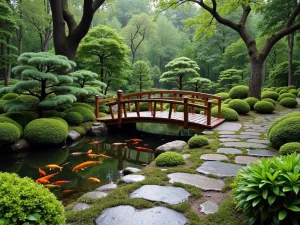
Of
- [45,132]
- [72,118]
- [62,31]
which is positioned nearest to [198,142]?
[45,132]

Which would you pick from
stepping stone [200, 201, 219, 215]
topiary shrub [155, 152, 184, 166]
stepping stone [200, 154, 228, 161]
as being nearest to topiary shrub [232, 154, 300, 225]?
stepping stone [200, 201, 219, 215]

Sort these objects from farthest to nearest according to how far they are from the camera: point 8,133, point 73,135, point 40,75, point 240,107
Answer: point 240,107 → point 73,135 → point 40,75 → point 8,133

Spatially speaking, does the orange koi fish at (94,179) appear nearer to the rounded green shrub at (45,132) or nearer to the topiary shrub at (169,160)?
the topiary shrub at (169,160)

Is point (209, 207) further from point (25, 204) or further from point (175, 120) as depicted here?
point (175, 120)

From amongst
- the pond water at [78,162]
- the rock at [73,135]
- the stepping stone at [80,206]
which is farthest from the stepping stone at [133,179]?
the rock at [73,135]

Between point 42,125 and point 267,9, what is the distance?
1410cm

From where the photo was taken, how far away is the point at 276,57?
2334 centimetres

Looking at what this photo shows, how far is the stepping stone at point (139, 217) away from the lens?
2.23m

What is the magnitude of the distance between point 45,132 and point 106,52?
21.7ft

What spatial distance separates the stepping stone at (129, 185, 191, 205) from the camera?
8.72 ft

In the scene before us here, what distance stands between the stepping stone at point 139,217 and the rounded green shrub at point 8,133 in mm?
5161

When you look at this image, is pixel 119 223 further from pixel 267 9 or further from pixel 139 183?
pixel 267 9

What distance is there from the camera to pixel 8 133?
21.5ft

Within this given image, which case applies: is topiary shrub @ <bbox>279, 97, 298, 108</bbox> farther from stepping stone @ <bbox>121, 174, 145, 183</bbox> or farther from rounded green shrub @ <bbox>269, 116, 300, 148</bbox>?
stepping stone @ <bbox>121, 174, 145, 183</bbox>
